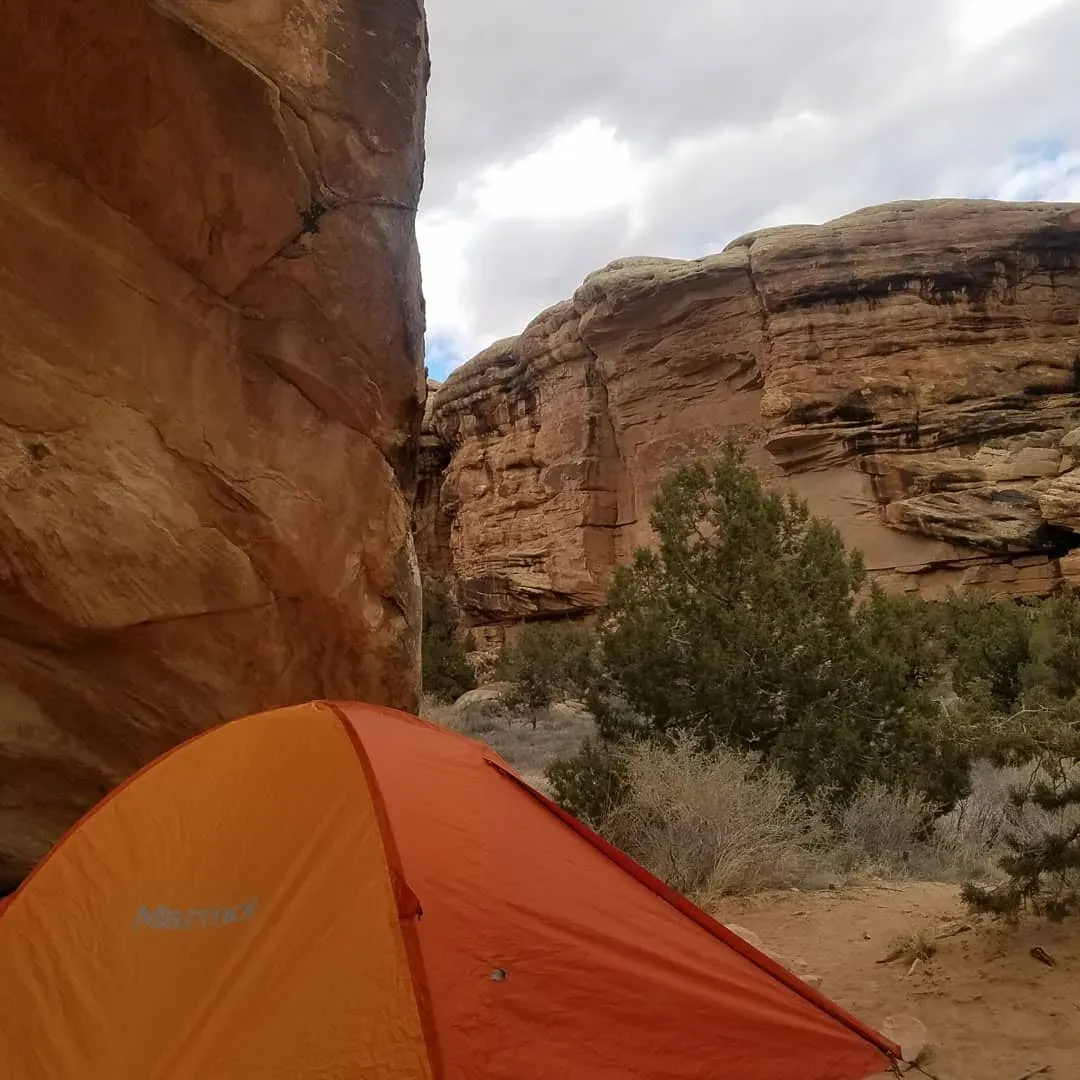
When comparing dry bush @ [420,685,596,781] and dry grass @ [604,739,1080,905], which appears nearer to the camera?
dry grass @ [604,739,1080,905]

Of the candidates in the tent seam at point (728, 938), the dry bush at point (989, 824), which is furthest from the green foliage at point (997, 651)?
the tent seam at point (728, 938)

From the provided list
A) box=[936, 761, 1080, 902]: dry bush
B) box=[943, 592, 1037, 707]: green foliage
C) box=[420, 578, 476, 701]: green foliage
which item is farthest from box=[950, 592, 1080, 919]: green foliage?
box=[420, 578, 476, 701]: green foliage

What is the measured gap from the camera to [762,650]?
8602 millimetres

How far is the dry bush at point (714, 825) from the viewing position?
5984 mm

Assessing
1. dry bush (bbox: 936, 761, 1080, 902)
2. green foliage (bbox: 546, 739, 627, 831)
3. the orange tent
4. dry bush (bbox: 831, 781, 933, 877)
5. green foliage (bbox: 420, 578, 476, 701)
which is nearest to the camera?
the orange tent

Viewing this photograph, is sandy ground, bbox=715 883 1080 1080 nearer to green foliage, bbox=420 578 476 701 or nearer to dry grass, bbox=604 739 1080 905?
dry grass, bbox=604 739 1080 905

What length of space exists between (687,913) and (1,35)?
4.72m

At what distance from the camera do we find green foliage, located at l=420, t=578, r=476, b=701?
21.0m

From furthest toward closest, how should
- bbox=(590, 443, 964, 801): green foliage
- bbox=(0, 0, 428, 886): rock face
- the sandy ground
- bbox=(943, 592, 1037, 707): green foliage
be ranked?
bbox=(943, 592, 1037, 707): green foliage → bbox=(590, 443, 964, 801): green foliage → bbox=(0, 0, 428, 886): rock face → the sandy ground

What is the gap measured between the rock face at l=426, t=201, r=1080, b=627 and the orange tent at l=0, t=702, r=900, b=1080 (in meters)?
20.1

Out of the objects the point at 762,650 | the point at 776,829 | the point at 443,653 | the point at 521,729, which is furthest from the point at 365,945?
the point at 443,653

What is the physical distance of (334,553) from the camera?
559cm

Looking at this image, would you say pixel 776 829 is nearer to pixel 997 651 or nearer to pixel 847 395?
pixel 997 651

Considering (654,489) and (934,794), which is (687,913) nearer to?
(934,794)
